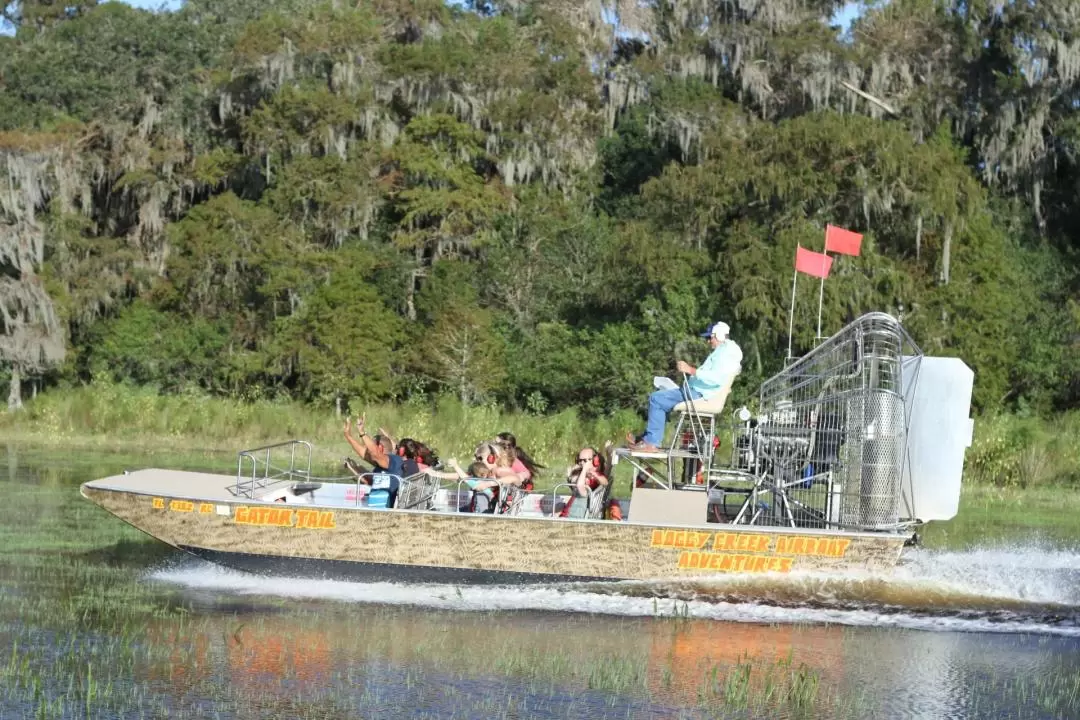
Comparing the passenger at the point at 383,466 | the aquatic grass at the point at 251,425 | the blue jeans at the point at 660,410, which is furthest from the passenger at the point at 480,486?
the aquatic grass at the point at 251,425

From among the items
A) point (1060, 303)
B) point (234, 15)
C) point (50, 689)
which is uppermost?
point (234, 15)

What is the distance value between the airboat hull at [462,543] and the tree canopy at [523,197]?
2114 cm

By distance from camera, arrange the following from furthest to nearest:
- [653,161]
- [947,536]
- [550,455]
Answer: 1. [653,161]
2. [550,455]
3. [947,536]

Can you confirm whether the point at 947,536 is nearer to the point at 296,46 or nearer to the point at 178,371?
the point at 178,371

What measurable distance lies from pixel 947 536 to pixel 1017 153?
26178 mm

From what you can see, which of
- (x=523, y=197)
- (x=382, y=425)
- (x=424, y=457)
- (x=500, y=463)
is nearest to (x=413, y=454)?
(x=424, y=457)

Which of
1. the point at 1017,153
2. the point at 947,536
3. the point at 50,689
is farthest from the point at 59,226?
the point at 50,689

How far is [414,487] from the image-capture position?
1592 cm

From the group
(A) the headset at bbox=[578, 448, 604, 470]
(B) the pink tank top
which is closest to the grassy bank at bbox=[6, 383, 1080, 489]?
(B) the pink tank top

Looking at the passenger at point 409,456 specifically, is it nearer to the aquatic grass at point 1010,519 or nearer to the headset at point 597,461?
the headset at point 597,461

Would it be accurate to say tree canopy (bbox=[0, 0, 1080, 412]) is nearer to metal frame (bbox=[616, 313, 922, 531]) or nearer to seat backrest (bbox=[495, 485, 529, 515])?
metal frame (bbox=[616, 313, 922, 531])

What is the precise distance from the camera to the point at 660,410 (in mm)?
15516

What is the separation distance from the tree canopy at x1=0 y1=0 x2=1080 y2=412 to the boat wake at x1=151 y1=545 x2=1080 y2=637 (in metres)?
20.7

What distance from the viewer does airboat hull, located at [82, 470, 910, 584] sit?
15016 millimetres
